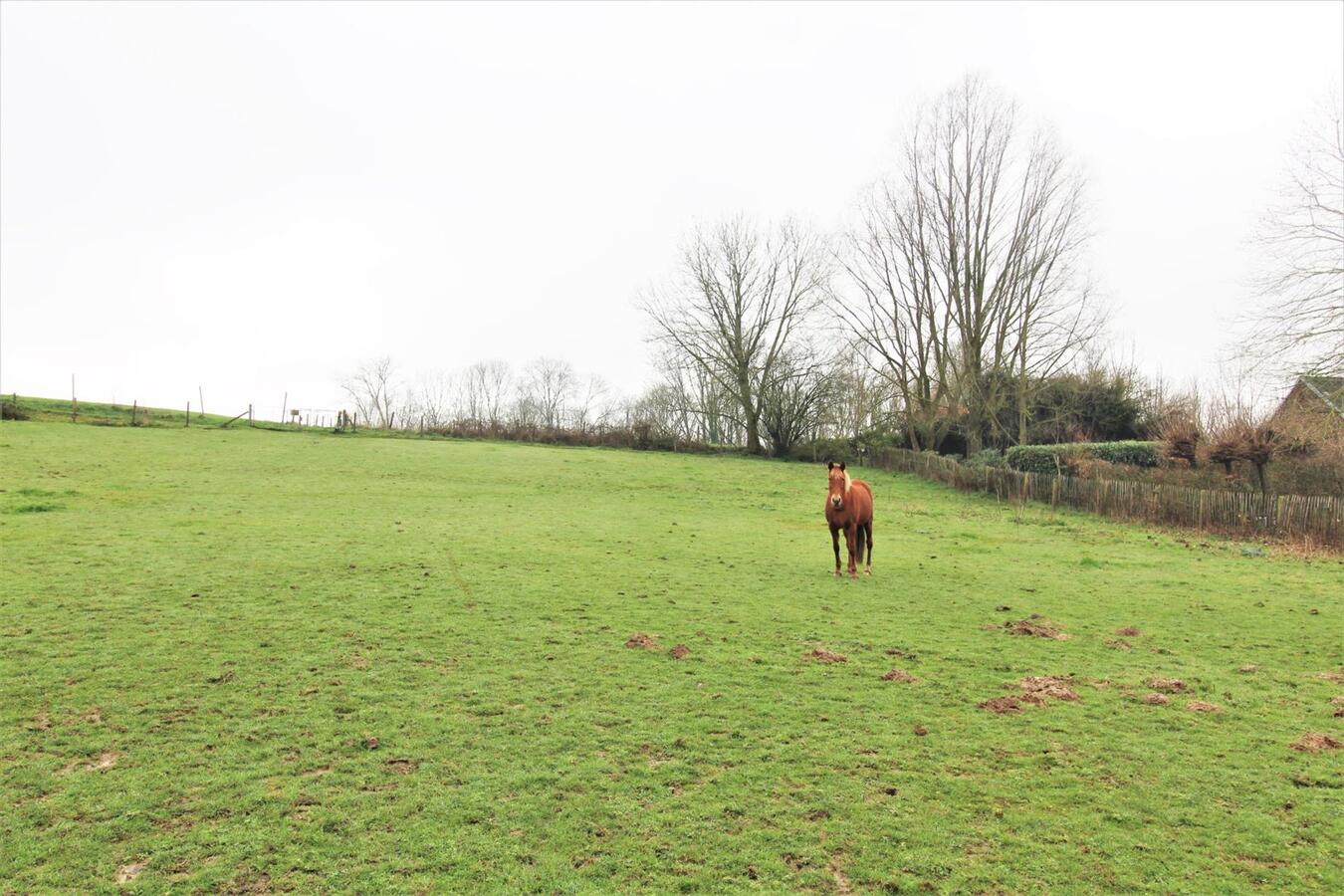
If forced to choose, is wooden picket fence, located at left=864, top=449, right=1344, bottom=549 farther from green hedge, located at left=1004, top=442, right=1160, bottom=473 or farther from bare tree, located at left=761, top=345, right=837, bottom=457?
bare tree, located at left=761, top=345, right=837, bottom=457

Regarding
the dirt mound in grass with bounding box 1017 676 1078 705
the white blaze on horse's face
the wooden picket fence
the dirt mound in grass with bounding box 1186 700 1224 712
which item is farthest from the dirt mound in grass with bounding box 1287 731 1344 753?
the wooden picket fence

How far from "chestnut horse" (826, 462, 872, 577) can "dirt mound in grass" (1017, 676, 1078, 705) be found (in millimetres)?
5420

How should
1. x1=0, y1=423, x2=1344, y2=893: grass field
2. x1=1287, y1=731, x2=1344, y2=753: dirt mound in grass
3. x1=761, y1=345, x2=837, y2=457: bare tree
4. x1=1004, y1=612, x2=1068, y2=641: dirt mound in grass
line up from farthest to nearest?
x1=761, y1=345, x2=837, y2=457: bare tree
x1=1004, y1=612, x2=1068, y2=641: dirt mound in grass
x1=1287, y1=731, x2=1344, y2=753: dirt mound in grass
x1=0, y1=423, x2=1344, y2=893: grass field

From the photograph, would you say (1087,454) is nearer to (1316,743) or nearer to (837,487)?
(837,487)

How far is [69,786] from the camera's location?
4988 millimetres

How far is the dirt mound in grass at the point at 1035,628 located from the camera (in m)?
9.42

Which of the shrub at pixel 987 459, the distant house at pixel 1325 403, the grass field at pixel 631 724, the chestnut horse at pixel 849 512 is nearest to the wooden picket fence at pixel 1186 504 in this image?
the distant house at pixel 1325 403

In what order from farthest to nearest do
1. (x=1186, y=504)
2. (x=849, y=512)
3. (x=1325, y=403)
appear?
(x=1186, y=504)
(x=1325, y=403)
(x=849, y=512)

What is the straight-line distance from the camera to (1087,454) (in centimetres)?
2991

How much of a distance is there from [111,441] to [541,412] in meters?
66.3

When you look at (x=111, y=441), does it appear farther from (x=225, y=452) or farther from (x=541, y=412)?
(x=541, y=412)

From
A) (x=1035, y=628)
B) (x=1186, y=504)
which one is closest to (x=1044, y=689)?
(x=1035, y=628)

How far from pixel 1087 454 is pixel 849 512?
2131 centimetres

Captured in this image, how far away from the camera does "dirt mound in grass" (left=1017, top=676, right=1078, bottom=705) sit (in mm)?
7128
